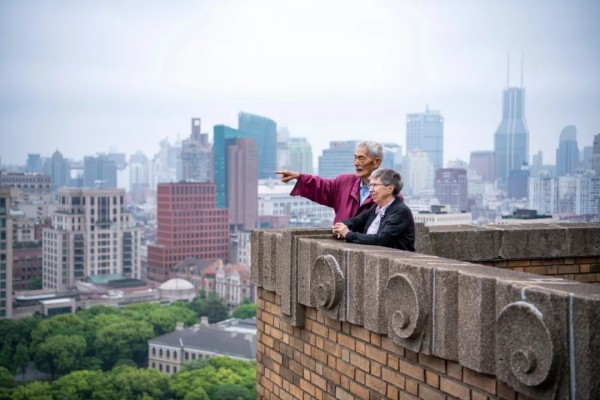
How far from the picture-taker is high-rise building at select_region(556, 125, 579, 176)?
9606cm

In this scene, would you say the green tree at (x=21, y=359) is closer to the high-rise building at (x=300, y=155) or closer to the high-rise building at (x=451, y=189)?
the high-rise building at (x=451, y=189)

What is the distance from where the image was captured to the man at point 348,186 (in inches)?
225

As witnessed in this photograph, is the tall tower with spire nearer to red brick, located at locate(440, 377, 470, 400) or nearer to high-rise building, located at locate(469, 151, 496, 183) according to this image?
high-rise building, located at locate(469, 151, 496, 183)

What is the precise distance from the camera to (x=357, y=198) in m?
5.80

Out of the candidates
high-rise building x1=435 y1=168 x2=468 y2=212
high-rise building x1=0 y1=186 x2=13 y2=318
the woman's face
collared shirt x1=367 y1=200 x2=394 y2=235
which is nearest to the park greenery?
high-rise building x1=0 y1=186 x2=13 y2=318

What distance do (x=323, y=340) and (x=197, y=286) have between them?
4446 inches

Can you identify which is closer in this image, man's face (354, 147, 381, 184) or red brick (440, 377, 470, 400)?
red brick (440, 377, 470, 400)

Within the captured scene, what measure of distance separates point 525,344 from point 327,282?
1621 millimetres

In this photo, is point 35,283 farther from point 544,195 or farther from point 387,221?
point 387,221

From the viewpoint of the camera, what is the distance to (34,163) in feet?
598

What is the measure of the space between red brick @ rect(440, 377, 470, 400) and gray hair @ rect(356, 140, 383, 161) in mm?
2325

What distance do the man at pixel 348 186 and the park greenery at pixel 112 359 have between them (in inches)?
2123

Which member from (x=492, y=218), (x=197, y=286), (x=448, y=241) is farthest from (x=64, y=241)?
(x=448, y=241)

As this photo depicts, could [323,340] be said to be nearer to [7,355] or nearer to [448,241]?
[448,241]
